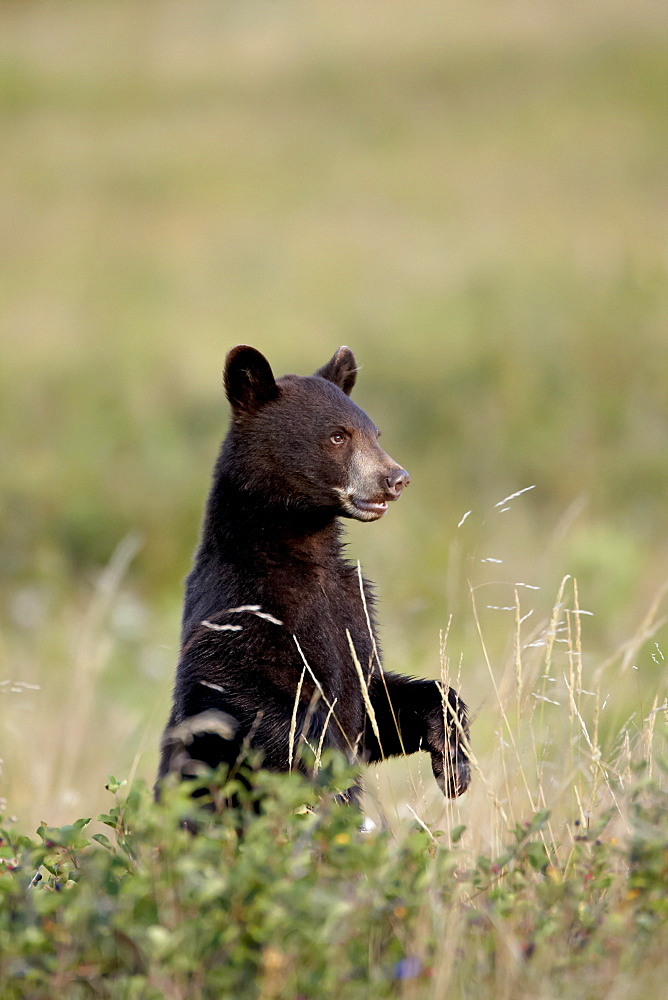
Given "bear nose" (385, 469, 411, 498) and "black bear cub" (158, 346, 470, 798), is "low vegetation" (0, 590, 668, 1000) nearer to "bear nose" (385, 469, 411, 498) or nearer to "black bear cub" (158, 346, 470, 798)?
"black bear cub" (158, 346, 470, 798)

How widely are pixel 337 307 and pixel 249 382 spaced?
15.0 meters

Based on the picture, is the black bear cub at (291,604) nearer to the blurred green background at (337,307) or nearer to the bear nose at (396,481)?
the bear nose at (396,481)

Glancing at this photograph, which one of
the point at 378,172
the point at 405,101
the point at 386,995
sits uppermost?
the point at 405,101

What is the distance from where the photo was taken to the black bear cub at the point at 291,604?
159 inches

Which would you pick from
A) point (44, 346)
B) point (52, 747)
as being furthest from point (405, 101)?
point (52, 747)

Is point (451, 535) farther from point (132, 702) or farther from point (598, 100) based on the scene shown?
point (598, 100)

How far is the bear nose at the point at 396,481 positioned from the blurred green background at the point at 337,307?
58 cm

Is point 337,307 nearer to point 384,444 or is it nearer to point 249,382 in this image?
point 384,444

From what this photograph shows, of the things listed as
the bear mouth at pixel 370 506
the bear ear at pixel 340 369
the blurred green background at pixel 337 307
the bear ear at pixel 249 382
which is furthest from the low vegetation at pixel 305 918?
the bear ear at pixel 340 369

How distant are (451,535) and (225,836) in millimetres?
9191

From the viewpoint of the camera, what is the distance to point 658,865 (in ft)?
9.29

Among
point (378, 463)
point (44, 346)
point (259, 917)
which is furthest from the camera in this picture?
point (44, 346)

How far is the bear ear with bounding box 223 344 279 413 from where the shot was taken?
455 centimetres

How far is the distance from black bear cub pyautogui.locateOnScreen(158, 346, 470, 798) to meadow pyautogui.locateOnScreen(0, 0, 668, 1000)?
26 centimetres
